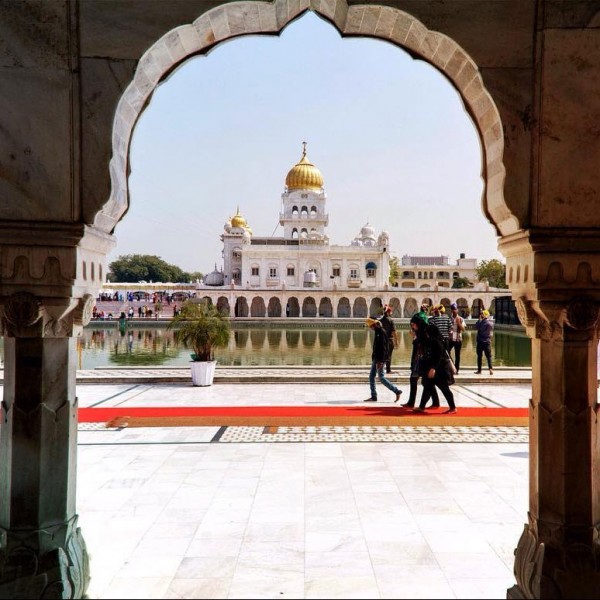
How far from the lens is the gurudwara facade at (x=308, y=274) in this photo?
44.1 meters

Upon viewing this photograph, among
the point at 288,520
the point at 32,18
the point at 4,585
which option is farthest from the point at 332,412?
the point at 32,18

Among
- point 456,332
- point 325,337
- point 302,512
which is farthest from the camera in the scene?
point 325,337

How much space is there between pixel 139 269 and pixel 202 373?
66168 mm

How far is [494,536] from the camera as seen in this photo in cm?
315

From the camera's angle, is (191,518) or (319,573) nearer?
(319,573)

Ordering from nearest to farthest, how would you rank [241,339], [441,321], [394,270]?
[441,321]
[241,339]
[394,270]

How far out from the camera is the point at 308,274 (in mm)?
47656

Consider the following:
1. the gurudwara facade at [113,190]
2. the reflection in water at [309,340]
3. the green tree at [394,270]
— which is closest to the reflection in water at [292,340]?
the reflection in water at [309,340]

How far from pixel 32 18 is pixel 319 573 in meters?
2.81

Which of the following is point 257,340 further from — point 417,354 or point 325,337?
point 417,354

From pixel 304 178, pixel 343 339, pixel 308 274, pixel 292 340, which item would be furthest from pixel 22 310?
pixel 304 178

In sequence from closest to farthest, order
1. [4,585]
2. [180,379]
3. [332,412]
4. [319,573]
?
[4,585] < [319,573] < [332,412] < [180,379]

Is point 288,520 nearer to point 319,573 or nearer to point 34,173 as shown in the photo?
point 319,573

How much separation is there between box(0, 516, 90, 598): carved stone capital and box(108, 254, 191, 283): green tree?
236ft
